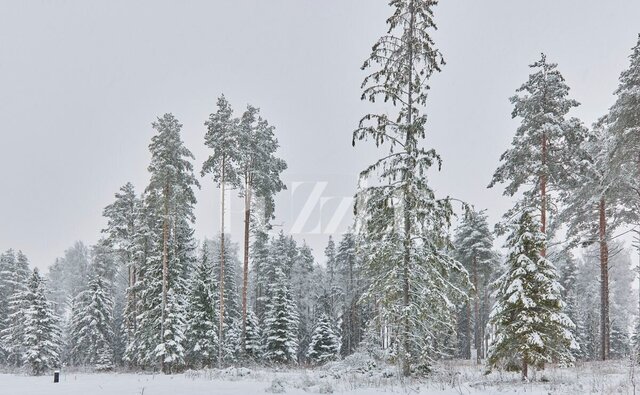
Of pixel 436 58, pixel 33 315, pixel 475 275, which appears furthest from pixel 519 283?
pixel 33 315

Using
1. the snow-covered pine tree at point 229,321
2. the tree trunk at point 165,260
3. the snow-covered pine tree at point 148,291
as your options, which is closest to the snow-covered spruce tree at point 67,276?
the snow-covered pine tree at point 229,321

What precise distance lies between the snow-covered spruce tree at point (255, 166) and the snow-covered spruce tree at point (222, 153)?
0.66m

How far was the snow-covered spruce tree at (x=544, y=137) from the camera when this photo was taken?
18094 mm

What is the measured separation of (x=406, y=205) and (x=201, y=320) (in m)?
20.8

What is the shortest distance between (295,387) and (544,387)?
19.9ft

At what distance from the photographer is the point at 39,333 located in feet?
94.3

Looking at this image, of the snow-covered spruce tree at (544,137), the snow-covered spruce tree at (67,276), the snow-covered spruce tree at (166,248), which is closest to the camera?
the snow-covered spruce tree at (544,137)

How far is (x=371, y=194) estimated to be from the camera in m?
13.8

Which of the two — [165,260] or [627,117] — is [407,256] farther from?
[165,260]

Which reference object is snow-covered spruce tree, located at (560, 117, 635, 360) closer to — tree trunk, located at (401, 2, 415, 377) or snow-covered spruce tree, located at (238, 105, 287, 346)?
tree trunk, located at (401, 2, 415, 377)

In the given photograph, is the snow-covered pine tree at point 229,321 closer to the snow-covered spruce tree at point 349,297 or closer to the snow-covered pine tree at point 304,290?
the snow-covered pine tree at point 304,290

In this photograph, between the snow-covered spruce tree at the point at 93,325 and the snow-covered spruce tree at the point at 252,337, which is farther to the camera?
the snow-covered spruce tree at the point at 93,325

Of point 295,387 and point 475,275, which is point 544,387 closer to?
point 295,387

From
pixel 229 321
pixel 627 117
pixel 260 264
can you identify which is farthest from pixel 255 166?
pixel 260 264
